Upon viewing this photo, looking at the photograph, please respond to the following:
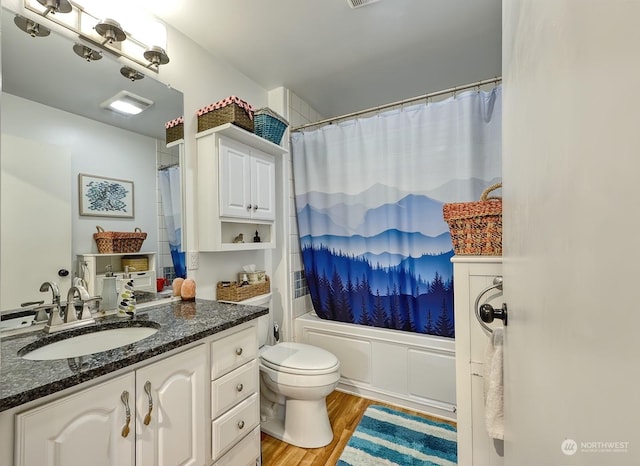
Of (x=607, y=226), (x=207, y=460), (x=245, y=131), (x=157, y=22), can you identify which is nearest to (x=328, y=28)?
(x=245, y=131)

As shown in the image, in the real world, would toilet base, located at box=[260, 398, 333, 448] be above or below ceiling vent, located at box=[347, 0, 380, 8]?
below

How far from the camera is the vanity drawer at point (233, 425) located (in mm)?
1189

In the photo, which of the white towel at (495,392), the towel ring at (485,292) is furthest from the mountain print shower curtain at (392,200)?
the white towel at (495,392)

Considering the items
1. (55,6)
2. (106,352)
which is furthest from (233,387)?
(55,6)

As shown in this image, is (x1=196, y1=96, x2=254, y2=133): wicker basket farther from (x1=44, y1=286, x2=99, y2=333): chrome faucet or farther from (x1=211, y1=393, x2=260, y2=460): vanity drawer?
(x1=211, y1=393, x2=260, y2=460): vanity drawer

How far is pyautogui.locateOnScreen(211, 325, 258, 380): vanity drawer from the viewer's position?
1.20m

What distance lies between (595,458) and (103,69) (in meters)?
1.89

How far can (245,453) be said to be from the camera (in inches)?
53.0

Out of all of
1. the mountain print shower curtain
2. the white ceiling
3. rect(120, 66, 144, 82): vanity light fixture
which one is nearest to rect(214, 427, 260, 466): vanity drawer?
the mountain print shower curtain

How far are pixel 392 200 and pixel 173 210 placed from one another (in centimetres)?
142

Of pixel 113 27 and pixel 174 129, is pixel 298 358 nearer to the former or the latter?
pixel 174 129

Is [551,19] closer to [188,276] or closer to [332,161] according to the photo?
[188,276]

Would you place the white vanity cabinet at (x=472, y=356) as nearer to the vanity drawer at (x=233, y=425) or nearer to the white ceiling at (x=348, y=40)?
the vanity drawer at (x=233, y=425)

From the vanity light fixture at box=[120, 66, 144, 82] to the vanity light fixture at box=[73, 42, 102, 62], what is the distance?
99 mm
